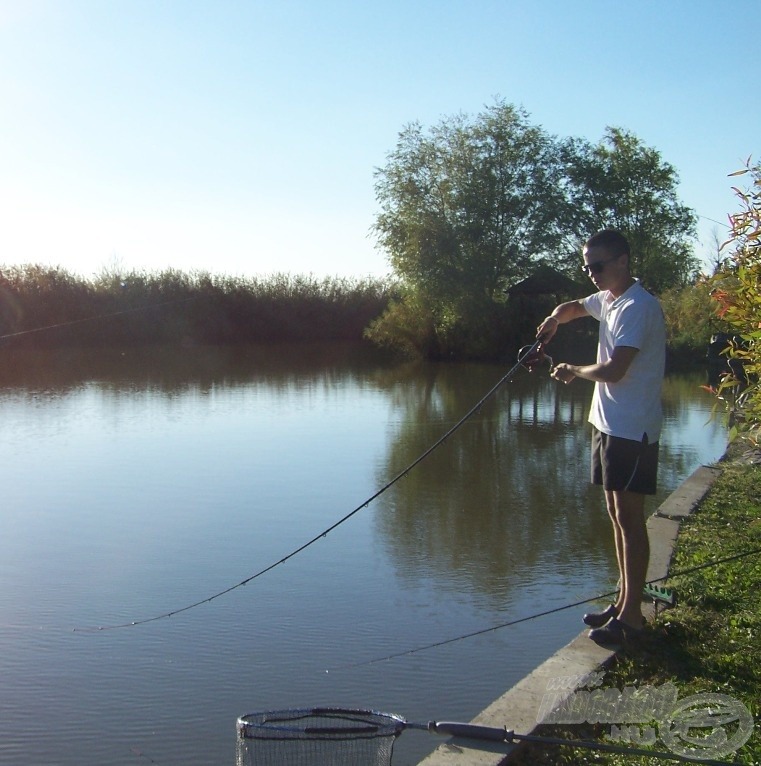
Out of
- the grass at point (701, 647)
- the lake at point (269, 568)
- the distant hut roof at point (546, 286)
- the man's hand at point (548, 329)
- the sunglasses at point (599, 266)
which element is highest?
the distant hut roof at point (546, 286)

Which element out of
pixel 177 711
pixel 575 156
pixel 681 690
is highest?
pixel 575 156

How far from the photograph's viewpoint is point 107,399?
1728 cm

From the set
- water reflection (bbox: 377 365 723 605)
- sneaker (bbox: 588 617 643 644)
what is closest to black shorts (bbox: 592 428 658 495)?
sneaker (bbox: 588 617 643 644)

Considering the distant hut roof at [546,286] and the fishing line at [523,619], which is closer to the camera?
the fishing line at [523,619]

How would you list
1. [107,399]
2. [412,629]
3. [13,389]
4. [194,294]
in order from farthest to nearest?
[194,294] → [13,389] → [107,399] → [412,629]

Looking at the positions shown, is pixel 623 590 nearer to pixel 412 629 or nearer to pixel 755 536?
pixel 412 629

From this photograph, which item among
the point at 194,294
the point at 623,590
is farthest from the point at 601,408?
the point at 194,294

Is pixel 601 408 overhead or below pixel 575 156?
below

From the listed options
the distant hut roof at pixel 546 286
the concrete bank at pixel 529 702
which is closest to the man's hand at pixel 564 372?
the concrete bank at pixel 529 702

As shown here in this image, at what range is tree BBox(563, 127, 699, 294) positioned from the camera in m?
37.2

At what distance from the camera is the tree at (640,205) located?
37.2m

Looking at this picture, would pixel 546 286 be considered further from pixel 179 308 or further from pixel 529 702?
pixel 529 702

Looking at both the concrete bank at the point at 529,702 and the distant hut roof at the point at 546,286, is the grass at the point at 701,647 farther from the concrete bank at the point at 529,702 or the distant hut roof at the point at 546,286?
the distant hut roof at the point at 546,286

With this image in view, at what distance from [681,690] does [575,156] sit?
1344 inches
